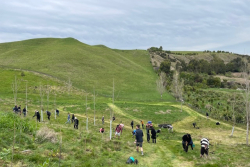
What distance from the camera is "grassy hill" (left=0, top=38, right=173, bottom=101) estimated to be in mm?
71438

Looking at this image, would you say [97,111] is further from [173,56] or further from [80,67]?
[173,56]

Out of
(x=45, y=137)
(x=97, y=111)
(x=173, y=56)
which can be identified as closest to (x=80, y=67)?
(x=97, y=111)

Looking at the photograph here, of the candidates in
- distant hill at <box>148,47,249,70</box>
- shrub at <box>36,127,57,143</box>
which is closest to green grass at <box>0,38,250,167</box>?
shrub at <box>36,127,57,143</box>

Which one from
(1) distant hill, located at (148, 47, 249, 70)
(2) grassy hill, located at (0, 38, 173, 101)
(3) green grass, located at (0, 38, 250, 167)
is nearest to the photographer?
(3) green grass, located at (0, 38, 250, 167)

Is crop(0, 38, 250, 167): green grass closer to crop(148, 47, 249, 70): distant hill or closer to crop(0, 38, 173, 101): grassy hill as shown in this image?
crop(0, 38, 173, 101): grassy hill

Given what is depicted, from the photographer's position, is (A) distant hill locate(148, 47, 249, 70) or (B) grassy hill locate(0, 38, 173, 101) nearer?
(B) grassy hill locate(0, 38, 173, 101)

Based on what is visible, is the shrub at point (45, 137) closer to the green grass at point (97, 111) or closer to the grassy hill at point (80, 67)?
the green grass at point (97, 111)

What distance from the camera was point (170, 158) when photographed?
14102mm

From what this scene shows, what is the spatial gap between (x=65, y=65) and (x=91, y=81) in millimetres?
18299

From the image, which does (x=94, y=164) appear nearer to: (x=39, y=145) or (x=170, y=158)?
(x=39, y=145)

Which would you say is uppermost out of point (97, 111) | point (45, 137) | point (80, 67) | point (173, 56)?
point (173, 56)

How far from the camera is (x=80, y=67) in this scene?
88.2 metres

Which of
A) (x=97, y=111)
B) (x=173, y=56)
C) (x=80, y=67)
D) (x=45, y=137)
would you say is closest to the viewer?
(x=45, y=137)

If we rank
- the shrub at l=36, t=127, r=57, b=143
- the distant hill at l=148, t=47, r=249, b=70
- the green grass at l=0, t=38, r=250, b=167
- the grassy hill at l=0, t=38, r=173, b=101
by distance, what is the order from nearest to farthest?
1. the green grass at l=0, t=38, r=250, b=167
2. the shrub at l=36, t=127, r=57, b=143
3. the grassy hill at l=0, t=38, r=173, b=101
4. the distant hill at l=148, t=47, r=249, b=70
